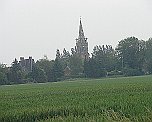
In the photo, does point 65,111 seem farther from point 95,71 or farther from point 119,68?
point 119,68

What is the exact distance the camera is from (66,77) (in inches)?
4941

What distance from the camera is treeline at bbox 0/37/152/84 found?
374ft

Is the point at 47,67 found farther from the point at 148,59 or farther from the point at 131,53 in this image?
the point at 148,59

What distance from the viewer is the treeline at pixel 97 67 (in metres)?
114

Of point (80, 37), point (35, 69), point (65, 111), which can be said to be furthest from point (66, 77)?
point (65, 111)

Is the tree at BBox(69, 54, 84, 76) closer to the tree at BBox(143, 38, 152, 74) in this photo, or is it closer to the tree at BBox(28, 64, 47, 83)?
the tree at BBox(28, 64, 47, 83)

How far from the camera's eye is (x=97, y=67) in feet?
382

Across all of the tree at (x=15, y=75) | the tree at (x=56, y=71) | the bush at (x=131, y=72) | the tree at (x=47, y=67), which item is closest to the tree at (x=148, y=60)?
the bush at (x=131, y=72)

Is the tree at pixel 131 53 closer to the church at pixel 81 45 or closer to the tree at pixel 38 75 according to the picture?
the tree at pixel 38 75

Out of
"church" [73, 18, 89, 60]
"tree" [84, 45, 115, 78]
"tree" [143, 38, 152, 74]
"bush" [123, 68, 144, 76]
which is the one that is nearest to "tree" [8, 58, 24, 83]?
"tree" [84, 45, 115, 78]

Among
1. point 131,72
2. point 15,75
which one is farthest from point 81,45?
point 15,75

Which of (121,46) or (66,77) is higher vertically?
(121,46)

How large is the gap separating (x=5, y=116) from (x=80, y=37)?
556ft

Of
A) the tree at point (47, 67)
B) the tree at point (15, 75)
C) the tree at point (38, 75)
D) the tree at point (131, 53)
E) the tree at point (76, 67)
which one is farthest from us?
the tree at point (76, 67)
